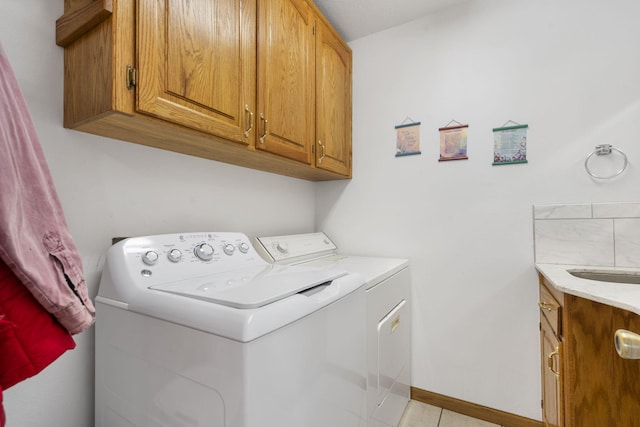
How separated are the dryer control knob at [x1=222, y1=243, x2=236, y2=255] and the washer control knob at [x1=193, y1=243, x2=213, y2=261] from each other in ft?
0.24

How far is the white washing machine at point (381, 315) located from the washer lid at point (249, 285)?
1.07 feet

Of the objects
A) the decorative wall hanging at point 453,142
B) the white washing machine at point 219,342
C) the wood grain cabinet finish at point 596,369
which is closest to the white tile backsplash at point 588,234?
the decorative wall hanging at point 453,142

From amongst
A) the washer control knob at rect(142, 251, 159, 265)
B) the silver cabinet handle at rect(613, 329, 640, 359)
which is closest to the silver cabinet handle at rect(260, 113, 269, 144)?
the washer control knob at rect(142, 251, 159, 265)

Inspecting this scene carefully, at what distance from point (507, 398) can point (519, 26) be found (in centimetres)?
214

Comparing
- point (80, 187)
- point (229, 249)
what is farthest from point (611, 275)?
point (80, 187)

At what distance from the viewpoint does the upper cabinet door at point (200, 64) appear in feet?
2.85

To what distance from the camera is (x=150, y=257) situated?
963 mm

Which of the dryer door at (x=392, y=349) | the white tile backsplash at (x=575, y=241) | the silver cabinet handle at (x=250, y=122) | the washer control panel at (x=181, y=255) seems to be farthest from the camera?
the white tile backsplash at (x=575, y=241)

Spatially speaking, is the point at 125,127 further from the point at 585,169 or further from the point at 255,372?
the point at 585,169

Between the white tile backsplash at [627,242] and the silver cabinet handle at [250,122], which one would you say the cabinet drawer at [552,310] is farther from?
the silver cabinet handle at [250,122]

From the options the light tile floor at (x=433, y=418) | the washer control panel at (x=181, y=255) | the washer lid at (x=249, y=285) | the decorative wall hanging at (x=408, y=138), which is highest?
the decorative wall hanging at (x=408, y=138)

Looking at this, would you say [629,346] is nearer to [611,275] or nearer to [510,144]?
[611,275]

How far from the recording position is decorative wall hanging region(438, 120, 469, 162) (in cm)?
178

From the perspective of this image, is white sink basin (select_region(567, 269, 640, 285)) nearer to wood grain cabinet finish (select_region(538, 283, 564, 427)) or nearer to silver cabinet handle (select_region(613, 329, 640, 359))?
wood grain cabinet finish (select_region(538, 283, 564, 427))
